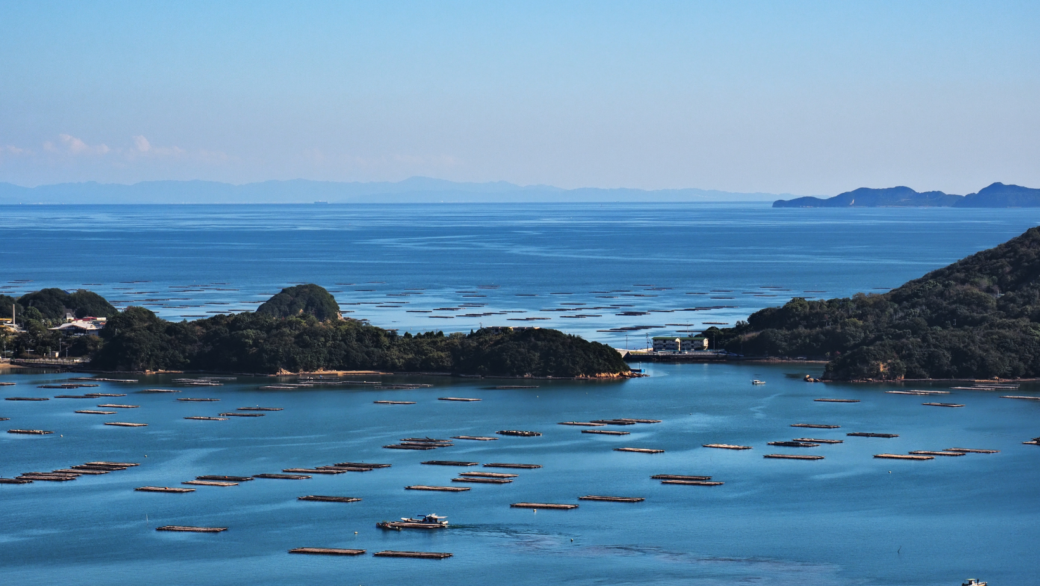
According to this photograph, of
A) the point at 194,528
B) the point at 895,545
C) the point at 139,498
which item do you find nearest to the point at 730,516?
the point at 895,545

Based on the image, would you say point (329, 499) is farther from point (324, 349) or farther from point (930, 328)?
point (930, 328)

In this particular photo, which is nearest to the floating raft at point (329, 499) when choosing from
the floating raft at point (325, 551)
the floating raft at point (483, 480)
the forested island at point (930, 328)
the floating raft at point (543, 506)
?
the floating raft at point (483, 480)

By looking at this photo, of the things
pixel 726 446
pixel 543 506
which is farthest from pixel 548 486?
→ pixel 726 446

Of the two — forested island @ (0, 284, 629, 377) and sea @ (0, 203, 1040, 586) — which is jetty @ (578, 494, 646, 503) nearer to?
sea @ (0, 203, 1040, 586)

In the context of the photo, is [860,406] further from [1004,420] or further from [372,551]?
[372,551]

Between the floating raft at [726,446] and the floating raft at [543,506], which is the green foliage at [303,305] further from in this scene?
the floating raft at [543,506]
